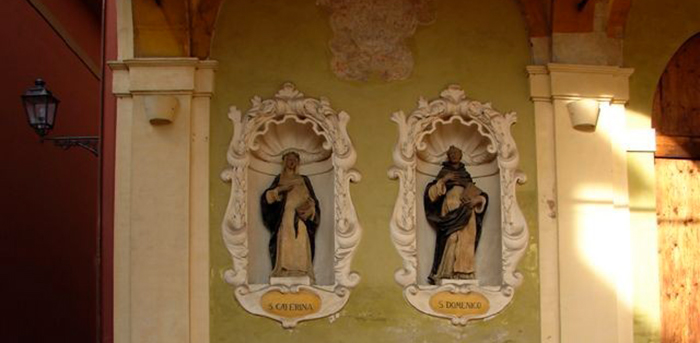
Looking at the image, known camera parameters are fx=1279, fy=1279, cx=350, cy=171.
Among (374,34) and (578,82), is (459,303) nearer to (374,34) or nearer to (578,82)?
(578,82)

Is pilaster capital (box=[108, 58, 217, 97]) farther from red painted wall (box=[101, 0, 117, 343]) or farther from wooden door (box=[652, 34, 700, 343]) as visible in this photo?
wooden door (box=[652, 34, 700, 343])

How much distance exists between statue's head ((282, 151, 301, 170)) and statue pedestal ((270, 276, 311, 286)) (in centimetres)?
96

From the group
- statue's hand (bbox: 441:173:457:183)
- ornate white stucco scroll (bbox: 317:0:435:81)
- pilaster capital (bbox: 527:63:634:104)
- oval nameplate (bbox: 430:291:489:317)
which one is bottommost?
oval nameplate (bbox: 430:291:489:317)

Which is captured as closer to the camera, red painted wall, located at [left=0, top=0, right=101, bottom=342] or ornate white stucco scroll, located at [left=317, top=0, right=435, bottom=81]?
ornate white stucco scroll, located at [left=317, top=0, right=435, bottom=81]

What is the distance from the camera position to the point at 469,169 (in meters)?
11.0

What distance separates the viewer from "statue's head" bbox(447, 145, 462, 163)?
10859 millimetres

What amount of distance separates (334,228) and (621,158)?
98.4 inches

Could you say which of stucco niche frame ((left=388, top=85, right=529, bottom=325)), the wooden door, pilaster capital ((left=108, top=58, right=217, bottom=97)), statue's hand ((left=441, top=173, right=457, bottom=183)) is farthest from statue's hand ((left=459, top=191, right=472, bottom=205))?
pilaster capital ((left=108, top=58, right=217, bottom=97))

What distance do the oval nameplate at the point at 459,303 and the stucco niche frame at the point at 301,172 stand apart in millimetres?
697

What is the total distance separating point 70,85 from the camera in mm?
14656

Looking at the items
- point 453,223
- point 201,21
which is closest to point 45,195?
point 201,21

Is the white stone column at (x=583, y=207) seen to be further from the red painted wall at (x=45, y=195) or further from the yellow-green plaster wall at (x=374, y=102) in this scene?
the red painted wall at (x=45, y=195)

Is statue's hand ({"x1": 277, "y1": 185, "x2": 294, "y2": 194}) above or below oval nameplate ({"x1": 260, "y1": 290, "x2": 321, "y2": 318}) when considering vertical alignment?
above

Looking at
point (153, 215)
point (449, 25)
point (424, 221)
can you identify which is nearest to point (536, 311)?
point (424, 221)
